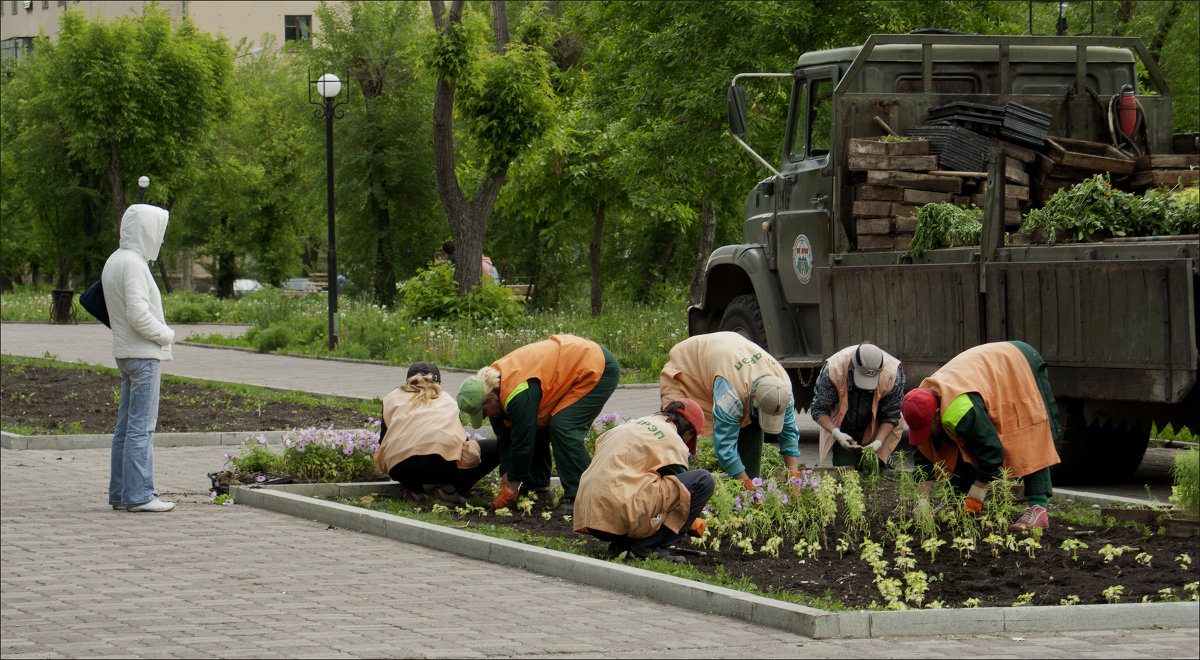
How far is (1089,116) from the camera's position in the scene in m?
12.2

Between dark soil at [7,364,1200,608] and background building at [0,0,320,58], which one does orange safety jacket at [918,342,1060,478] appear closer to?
dark soil at [7,364,1200,608]

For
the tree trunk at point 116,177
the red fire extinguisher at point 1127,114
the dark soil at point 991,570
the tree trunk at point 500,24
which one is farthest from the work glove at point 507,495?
the tree trunk at point 116,177

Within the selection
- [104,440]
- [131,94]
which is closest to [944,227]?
[104,440]

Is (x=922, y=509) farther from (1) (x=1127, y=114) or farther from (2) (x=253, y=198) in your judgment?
(2) (x=253, y=198)

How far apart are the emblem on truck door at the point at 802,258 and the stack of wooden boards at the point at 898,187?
0.71m

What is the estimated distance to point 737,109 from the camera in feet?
39.4

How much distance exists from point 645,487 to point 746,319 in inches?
236

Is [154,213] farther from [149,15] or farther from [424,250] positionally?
[149,15]

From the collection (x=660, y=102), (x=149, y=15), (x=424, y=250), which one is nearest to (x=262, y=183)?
(x=149, y=15)

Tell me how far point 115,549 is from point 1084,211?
641cm

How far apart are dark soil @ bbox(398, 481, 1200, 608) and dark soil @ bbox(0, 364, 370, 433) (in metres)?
5.96

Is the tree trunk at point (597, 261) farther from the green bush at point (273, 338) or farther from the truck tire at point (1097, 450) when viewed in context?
the truck tire at point (1097, 450)

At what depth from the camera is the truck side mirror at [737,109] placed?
472 inches

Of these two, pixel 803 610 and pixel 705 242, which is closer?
pixel 803 610
